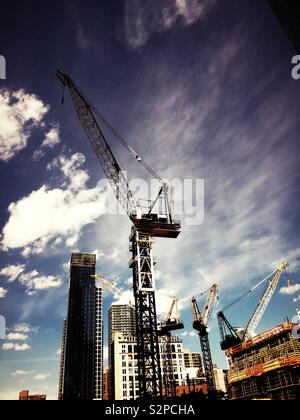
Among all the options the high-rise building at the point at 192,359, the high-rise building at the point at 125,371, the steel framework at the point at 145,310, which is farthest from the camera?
the high-rise building at the point at 192,359

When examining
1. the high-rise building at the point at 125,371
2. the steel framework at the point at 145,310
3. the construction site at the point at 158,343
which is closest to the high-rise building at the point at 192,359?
the high-rise building at the point at 125,371

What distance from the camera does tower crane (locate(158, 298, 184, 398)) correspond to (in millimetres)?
76188

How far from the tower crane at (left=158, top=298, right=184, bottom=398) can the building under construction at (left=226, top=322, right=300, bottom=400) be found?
52.1 ft

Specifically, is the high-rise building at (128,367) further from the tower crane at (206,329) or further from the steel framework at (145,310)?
the steel framework at (145,310)

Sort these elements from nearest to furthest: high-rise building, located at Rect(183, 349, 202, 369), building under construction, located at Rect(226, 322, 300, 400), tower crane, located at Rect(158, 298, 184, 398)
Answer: building under construction, located at Rect(226, 322, 300, 400) < tower crane, located at Rect(158, 298, 184, 398) < high-rise building, located at Rect(183, 349, 202, 369)

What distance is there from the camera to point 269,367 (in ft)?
193

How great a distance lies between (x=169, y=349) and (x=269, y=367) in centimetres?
5015

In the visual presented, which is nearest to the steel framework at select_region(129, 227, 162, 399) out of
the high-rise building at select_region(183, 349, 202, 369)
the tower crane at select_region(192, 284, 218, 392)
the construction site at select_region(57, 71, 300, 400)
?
the construction site at select_region(57, 71, 300, 400)

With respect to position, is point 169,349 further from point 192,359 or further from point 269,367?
point 192,359

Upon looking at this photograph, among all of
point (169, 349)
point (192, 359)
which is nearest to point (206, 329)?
point (169, 349)

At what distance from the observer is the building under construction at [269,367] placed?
54375mm

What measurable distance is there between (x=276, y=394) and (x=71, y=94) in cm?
6664

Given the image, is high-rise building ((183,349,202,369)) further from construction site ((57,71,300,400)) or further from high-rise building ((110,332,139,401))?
construction site ((57,71,300,400))

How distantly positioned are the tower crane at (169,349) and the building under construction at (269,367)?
1587 centimetres
